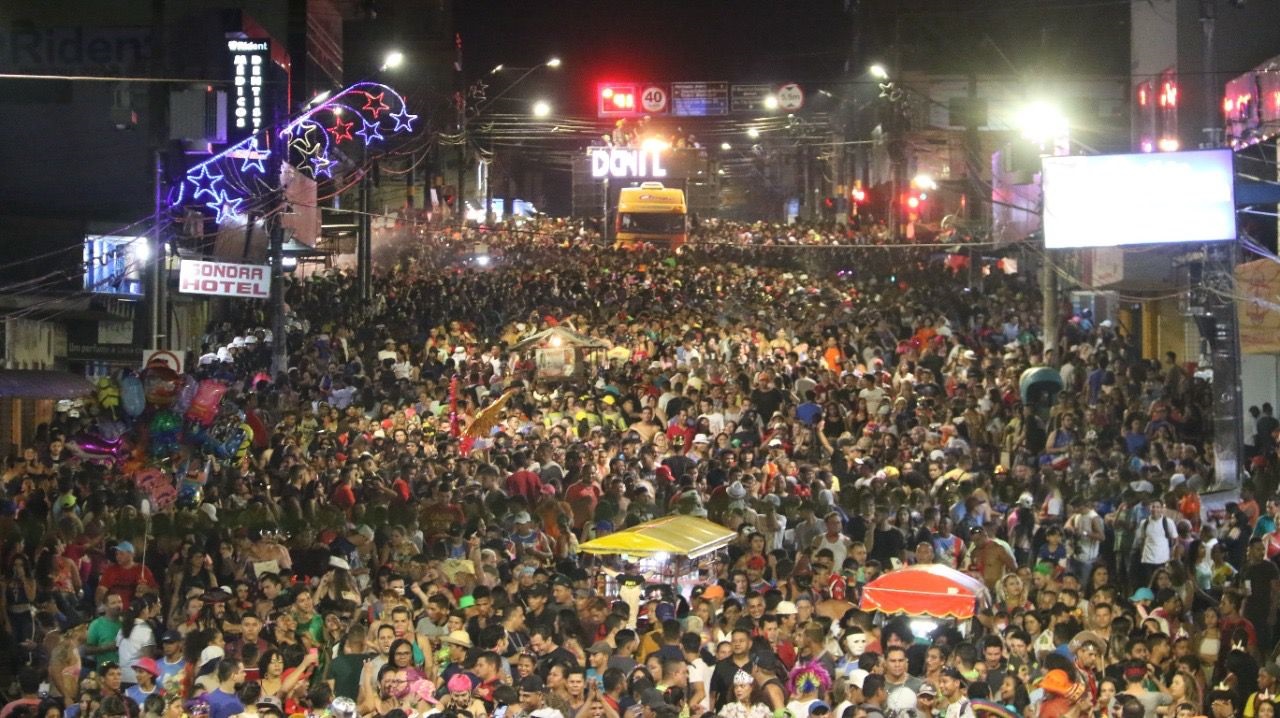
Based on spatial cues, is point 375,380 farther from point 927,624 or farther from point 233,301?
point 927,624

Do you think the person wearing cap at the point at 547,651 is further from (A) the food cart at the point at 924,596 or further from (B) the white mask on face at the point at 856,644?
(A) the food cart at the point at 924,596

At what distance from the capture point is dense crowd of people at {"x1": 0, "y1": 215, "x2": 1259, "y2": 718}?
1087 cm

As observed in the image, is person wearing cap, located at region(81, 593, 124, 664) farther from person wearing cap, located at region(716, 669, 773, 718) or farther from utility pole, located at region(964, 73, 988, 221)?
utility pole, located at region(964, 73, 988, 221)

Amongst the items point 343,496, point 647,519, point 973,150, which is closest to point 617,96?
point 973,150

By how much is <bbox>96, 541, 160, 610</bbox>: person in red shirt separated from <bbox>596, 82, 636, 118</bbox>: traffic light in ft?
158

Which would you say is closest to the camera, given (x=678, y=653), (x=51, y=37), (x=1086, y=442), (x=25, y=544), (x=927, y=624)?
(x=678, y=653)

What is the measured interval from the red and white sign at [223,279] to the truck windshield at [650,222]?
26.9 metres

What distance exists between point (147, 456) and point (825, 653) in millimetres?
9979

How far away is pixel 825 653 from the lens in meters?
11.6

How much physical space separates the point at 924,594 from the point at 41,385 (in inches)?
520

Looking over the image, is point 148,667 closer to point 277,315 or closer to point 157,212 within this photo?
point 157,212

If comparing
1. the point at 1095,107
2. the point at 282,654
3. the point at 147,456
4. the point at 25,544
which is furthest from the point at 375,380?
the point at 1095,107

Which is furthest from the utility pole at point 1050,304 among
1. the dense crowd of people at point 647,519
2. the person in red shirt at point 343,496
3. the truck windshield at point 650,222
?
the truck windshield at point 650,222

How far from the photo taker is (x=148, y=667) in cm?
1130
